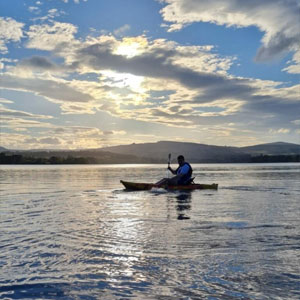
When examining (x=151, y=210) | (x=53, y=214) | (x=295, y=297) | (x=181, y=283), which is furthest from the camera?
(x=151, y=210)

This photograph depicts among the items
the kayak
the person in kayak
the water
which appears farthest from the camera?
the kayak

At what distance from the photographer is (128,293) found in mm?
6688

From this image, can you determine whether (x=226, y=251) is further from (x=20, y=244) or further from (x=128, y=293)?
(x=20, y=244)

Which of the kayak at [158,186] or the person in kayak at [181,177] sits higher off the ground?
the person in kayak at [181,177]

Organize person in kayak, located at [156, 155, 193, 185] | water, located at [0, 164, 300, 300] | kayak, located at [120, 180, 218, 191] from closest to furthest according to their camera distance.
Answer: water, located at [0, 164, 300, 300] → person in kayak, located at [156, 155, 193, 185] → kayak, located at [120, 180, 218, 191]

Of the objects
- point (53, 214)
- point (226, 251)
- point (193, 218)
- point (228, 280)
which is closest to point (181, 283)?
point (228, 280)

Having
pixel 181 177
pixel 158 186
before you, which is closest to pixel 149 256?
pixel 158 186

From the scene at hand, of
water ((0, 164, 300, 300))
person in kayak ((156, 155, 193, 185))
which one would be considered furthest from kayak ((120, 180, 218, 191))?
water ((0, 164, 300, 300))

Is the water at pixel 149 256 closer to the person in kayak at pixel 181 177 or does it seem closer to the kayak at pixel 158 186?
the person in kayak at pixel 181 177

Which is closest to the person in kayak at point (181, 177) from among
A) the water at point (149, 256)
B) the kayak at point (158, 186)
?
the kayak at point (158, 186)

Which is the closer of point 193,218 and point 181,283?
point 181,283

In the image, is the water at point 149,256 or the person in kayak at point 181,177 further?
the person in kayak at point 181,177

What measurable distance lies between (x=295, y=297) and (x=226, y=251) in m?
3.17

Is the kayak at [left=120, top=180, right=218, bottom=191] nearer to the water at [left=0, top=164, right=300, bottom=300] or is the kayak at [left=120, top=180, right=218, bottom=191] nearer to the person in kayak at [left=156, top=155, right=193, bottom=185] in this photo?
the person in kayak at [left=156, top=155, right=193, bottom=185]
